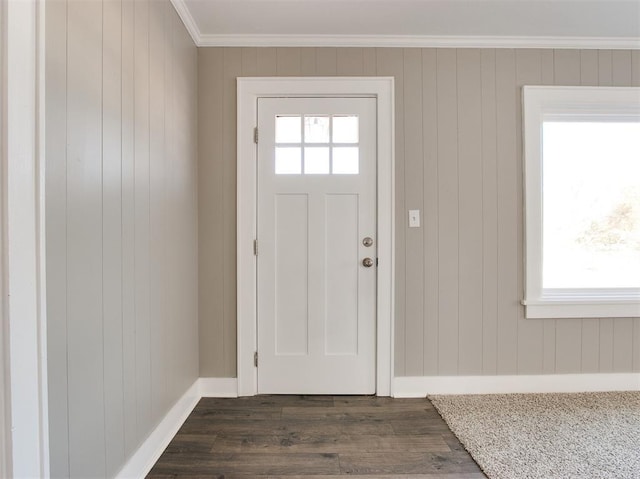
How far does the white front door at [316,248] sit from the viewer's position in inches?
83.3

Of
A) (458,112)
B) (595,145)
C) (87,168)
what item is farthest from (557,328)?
(87,168)

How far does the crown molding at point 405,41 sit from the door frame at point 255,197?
0.73 ft

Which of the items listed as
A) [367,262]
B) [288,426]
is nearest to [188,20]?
[367,262]

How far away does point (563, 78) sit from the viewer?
6.99 ft

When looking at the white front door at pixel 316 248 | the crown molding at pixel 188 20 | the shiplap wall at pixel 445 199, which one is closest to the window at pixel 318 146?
the white front door at pixel 316 248

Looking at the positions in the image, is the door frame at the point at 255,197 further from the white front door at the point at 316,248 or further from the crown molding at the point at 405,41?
the crown molding at the point at 405,41

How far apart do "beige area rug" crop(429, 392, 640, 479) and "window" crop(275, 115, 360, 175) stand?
5.31 ft

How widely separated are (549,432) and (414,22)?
7.96ft

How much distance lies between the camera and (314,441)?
1656 millimetres

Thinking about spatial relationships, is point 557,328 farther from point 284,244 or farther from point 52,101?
point 52,101

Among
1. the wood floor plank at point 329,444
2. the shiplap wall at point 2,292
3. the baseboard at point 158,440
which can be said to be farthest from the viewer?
the wood floor plank at point 329,444

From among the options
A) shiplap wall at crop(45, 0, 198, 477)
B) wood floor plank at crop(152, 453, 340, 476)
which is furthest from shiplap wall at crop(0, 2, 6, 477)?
wood floor plank at crop(152, 453, 340, 476)

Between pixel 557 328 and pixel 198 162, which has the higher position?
pixel 198 162

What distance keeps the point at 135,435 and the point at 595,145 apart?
3.15 metres
